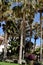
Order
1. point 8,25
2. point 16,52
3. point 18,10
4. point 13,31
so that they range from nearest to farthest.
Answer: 1. point 18,10
2. point 8,25
3. point 13,31
4. point 16,52

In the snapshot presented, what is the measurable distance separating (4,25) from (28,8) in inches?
281

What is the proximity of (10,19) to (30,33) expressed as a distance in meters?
9.76

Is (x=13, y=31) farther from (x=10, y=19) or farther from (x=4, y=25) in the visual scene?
(x=10, y=19)

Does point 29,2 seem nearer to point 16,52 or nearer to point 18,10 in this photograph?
point 18,10

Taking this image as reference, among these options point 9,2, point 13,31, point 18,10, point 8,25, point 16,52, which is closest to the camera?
point 18,10

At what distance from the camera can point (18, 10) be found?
31484mm

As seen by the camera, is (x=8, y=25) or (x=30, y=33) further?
(x=30, y=33)

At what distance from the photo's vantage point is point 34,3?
1289 inches

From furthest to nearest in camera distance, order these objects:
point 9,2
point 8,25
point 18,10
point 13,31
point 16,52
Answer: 1. point 16,52
2. point 13,31
3. point 8,25
4. point 9,2
5. point 18,10

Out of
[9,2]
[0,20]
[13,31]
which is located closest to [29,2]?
[9,2]

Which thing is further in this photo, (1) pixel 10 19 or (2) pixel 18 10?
(1) pixel 10 19

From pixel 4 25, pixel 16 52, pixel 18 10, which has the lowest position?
pixel 16 52

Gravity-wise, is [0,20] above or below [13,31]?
above

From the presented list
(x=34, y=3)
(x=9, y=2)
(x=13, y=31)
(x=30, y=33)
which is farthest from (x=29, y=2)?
(x=30, y=33)
